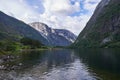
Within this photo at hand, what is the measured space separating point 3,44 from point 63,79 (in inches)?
4792

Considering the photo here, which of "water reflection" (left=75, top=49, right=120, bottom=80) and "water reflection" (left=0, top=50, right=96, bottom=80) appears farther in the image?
"water reflection" (left=0, top=50, right=96, bottom=80)

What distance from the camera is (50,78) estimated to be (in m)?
63.1

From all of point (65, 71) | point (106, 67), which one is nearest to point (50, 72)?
point (65, 71)

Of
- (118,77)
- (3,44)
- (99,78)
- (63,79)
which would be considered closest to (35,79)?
(63,79)

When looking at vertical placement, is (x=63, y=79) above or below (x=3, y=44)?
below

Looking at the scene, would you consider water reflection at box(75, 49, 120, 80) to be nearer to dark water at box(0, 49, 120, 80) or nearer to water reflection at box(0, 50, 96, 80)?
dark water at box(0, 49, 120, 80)

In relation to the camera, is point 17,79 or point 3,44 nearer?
point 17,79

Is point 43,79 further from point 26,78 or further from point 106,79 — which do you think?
point 106,79

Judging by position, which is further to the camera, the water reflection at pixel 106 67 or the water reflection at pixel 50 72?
the water reflection at pixel 50 72

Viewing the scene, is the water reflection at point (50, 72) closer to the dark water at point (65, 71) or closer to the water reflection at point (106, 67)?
the dark water at point (65, 71)

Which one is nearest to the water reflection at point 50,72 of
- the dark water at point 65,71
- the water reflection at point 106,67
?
the dark water at point 65,71

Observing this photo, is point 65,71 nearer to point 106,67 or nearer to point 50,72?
point 50,72

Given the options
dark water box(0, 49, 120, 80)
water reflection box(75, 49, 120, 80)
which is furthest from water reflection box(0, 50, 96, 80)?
water reflection box(75, 49, 120, 80)

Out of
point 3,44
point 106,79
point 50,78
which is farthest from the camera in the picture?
point 3,44
